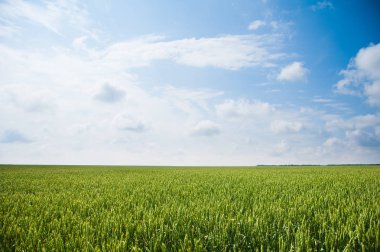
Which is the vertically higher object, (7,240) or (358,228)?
(358,228)

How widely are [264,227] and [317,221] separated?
1.00 meters

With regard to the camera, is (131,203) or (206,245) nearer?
(206,245)

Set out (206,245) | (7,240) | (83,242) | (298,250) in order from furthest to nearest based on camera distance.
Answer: (7,240) < (83,242) < (206,245) < (298,250)

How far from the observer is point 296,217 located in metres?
4.29

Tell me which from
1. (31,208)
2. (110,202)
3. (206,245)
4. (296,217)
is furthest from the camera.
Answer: (110,202)

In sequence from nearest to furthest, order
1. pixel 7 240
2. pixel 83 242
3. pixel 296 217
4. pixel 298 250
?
pixel 298 250 < pixel 83 242 < pixel 7 240 < pixel 296 217

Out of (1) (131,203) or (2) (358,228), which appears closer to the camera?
(2) (358,228)

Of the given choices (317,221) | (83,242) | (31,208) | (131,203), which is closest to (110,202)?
(131,203)

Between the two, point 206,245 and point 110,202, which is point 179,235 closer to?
point 206,245

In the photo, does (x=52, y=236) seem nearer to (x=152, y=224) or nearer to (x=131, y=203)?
(x=152, y=224)

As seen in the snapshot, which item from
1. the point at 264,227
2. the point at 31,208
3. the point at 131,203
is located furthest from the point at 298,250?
the point at 31,208

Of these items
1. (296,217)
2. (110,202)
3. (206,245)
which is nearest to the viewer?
(206,245)

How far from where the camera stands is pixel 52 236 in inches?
148

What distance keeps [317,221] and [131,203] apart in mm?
3941
